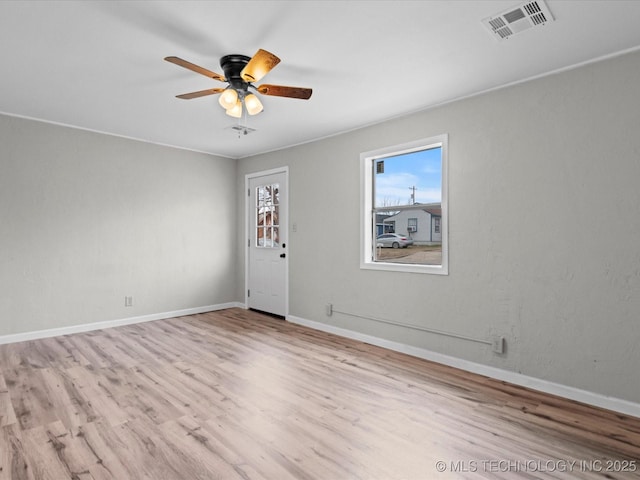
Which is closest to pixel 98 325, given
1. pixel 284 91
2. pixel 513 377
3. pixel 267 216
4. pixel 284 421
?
pixel 267 216

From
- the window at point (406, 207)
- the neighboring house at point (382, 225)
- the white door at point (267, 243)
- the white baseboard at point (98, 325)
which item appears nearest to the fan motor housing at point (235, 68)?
the window at point (406, 207)

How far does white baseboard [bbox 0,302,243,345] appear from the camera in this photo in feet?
13.5

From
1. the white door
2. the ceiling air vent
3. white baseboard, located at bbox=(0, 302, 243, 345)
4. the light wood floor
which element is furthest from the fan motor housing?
white baseboard, located at bbox=(0, 302, 243, 345)

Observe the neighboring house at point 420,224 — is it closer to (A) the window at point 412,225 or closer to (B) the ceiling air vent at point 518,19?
(A) the window at point 412,225

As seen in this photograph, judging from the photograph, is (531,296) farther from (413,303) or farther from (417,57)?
(417,57)

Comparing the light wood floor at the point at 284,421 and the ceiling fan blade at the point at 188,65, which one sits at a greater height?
the ceiling fan blade at the point at 188,65

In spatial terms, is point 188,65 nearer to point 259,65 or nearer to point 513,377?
point 259,65

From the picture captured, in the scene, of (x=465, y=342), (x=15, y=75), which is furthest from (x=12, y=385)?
(x=465, y=342)

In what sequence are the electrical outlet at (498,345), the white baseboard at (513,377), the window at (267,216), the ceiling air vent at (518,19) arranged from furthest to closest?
the window at (267,216) < the electrical outlet at (498,345) < the white baseboard at (513,377) < the ceiling air vent at (518,19)

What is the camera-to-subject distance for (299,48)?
2551 mm

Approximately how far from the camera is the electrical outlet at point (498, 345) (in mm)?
3107

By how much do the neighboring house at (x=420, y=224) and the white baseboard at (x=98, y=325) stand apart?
3380 mm

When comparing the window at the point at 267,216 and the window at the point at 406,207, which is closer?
the window at the point at 406,207

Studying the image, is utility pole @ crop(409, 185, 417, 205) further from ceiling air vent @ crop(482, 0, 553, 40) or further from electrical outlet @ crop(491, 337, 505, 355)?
ceiling air vent @ crop(482, 0, 553, 40)
